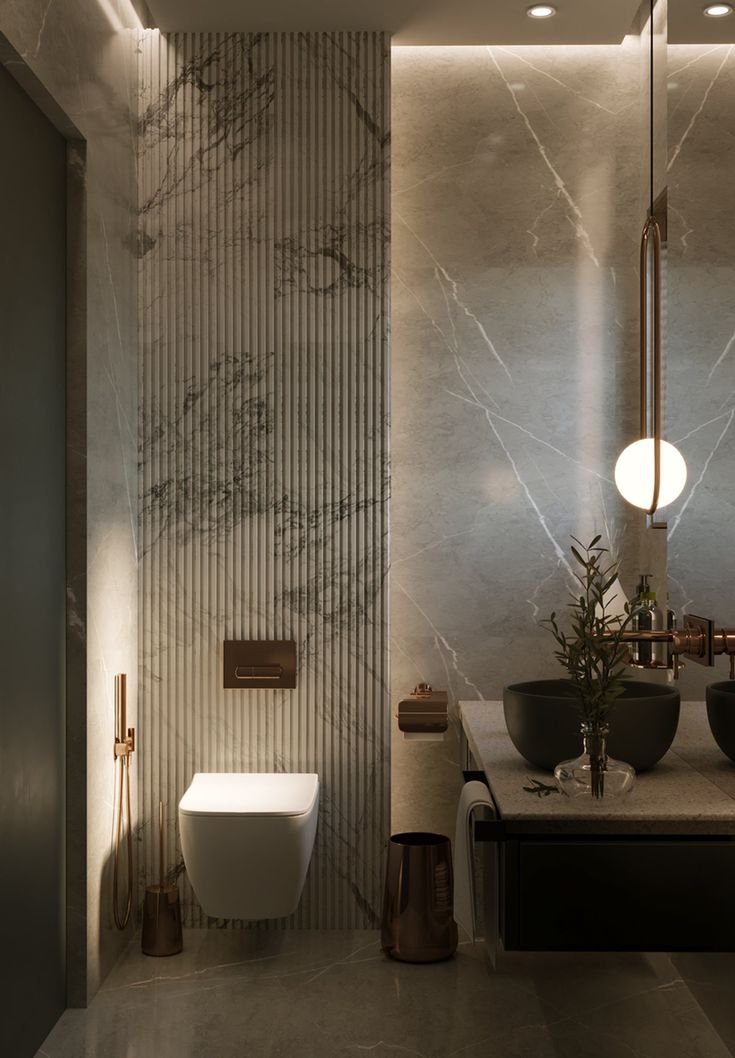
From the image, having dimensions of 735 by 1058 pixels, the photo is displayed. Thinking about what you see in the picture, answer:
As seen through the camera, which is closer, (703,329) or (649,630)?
(703,329)

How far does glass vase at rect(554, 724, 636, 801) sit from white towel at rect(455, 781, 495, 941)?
24cm

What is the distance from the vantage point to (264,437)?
3143mm

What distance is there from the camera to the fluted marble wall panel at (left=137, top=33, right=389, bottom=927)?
3125 mm

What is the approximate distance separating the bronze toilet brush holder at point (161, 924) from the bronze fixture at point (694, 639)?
1.53 m

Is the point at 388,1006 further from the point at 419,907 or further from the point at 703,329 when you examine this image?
the point at 703,329

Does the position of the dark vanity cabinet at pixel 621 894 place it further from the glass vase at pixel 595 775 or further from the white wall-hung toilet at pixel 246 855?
the white wall-hung toilet at pixel 246 855

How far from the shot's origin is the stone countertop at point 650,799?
1.93 metres

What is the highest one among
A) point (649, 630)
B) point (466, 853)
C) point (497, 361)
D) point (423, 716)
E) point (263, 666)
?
point (497, 361)

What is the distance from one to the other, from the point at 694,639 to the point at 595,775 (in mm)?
368

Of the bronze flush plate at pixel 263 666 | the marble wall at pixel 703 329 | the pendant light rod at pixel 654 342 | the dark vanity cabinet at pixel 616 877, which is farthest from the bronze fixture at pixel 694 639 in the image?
the bronze flush plate at pixel 263 666

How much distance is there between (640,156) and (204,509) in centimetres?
170

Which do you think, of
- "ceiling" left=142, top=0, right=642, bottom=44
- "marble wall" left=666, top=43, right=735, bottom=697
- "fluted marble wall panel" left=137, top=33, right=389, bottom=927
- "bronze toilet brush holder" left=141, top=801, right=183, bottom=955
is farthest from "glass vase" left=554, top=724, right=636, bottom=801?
"ceiling" left=142, top=0, right=642, bottom=44

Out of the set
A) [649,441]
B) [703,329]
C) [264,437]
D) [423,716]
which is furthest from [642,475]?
[264,437]

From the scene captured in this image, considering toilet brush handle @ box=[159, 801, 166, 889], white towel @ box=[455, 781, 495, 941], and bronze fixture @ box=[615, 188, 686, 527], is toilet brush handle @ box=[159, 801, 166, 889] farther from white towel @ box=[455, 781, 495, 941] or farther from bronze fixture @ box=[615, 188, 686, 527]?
bronze fixture @ box=[615, 188, 686, 527]
